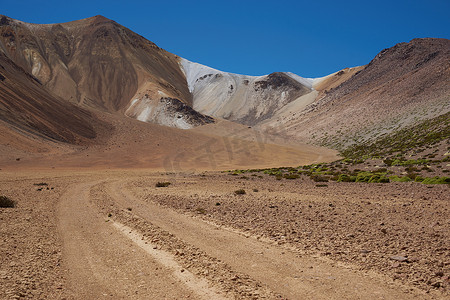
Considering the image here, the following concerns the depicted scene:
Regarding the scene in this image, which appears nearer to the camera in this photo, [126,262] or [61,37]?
[126,262]

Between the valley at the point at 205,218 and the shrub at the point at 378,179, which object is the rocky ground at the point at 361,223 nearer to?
the valley at the point at 205,218

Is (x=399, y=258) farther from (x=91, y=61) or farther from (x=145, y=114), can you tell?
(x=91, y=61)

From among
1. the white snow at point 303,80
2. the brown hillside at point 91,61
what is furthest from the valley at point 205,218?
the white snow at point 303,80

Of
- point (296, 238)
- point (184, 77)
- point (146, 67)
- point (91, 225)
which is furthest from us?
point (184, 77)

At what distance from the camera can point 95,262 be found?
303 inches

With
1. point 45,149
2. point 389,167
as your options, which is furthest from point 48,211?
point 45,149

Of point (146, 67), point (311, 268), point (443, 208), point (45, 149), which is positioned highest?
point (146, 67)

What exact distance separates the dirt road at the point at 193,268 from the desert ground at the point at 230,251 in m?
0.02

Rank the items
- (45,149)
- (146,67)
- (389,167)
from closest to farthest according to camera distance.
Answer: (389,167)
(45,149)
(146,67)

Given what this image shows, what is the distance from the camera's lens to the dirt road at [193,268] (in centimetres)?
608

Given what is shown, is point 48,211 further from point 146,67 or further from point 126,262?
point 146,67

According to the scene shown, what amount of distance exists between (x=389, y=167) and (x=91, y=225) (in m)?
25.5

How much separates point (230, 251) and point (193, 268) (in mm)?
1421

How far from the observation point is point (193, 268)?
728cm
